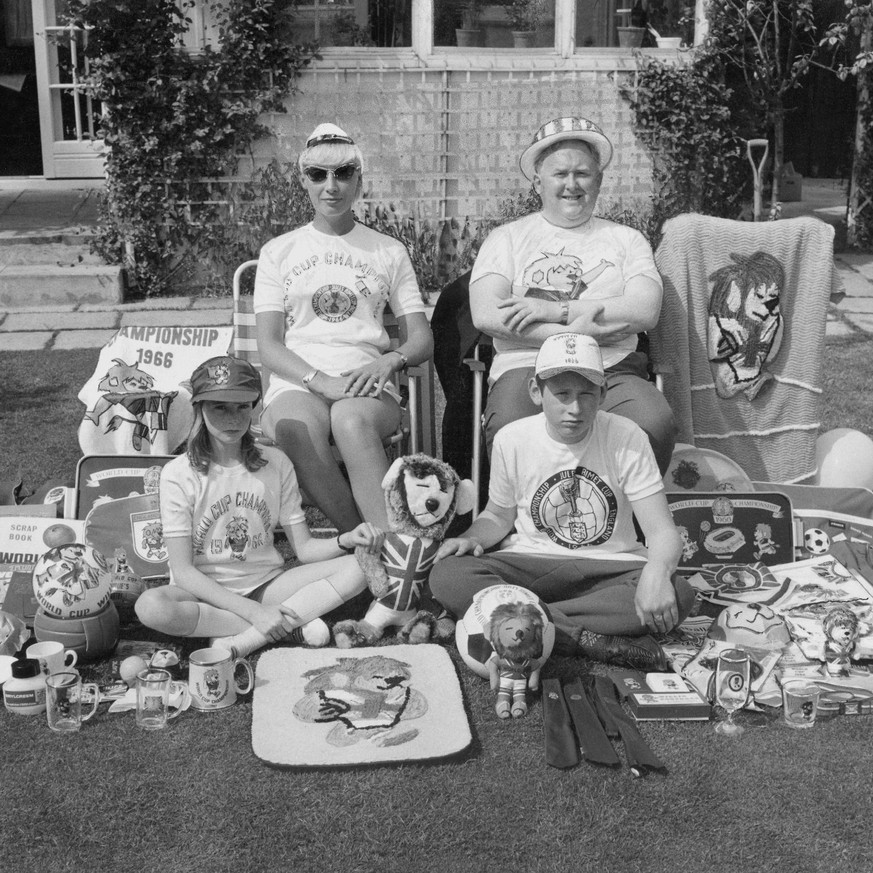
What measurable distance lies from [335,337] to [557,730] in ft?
5.52

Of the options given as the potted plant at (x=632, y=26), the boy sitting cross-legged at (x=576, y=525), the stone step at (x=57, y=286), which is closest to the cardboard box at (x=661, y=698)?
the boy sitting cross-legged at (x=576, y=525)

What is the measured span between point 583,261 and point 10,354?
4.05 meters

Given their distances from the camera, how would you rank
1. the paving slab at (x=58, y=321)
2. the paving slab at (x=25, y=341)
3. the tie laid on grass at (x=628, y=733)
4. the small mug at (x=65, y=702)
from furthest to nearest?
the paving slab at (x=58, y=321), the paving slab at (x=25, y=341), the small mug at (x=65, y=702), the tie laid on grass at (x=628, y=733)

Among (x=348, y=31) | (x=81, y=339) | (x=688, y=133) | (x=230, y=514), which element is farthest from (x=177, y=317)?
(x=230, y=514)

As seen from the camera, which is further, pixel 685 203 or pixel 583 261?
pixel 685 203

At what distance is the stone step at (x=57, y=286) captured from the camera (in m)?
8.16

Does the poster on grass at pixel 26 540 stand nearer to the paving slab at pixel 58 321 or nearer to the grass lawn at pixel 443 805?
the grass lawn at pixel 443 805

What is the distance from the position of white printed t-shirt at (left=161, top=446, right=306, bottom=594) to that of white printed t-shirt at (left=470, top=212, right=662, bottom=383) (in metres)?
0.98

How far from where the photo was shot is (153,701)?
3164mm

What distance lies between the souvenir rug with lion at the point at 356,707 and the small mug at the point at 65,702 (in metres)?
0.45

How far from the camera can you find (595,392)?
3527 millimetres

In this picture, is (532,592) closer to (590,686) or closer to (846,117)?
(590,686)

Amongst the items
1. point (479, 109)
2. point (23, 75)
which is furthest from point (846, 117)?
point (23, 75)

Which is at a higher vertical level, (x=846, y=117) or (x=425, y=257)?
(x=846, y=117)
